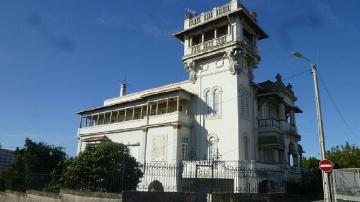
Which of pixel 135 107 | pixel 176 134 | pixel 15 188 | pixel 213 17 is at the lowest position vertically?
pixel 15 188

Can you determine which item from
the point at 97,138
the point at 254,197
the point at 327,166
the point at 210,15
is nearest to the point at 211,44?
the point at 210,15

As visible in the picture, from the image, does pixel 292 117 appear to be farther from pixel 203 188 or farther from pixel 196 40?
pixel 203 188

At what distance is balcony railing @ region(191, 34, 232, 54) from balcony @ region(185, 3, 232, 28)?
223cm

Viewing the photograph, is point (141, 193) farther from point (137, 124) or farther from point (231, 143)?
point (137, 124)

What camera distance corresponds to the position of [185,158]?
28359 mm

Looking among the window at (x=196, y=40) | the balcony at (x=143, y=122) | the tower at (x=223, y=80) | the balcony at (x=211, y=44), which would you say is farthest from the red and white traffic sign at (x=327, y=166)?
the window at (x=196, y=40)

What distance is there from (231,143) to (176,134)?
4813 millimetres

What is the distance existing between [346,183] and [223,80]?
13.6 m

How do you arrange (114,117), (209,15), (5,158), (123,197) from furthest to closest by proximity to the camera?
1. (5,158)
2. (114,117)
3. (209,15)
4. (123,197)

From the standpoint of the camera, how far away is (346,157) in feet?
109

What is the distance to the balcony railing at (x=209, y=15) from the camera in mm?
29617

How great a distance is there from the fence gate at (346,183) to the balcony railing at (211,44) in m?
14.8

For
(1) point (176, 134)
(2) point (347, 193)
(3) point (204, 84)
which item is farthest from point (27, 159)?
(2) point (347, 193)

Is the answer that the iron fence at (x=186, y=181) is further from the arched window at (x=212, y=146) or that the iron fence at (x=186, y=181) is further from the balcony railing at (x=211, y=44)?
the balcony railing at (x=211, y=44)
